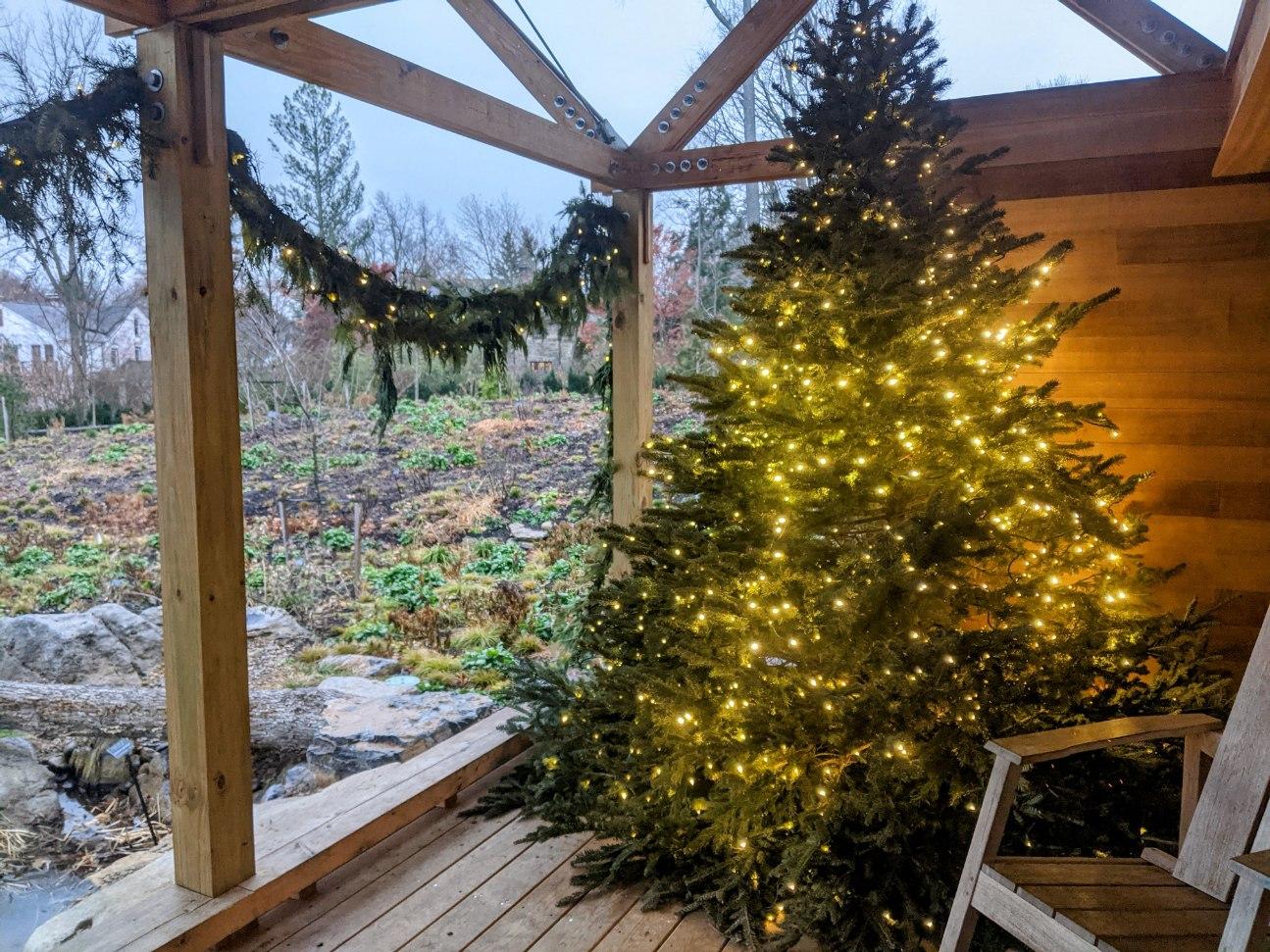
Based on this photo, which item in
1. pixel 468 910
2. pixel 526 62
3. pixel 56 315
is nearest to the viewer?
pixel 468 910

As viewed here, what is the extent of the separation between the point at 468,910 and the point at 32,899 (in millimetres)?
1497

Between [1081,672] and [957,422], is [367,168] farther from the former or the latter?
[1081,672]

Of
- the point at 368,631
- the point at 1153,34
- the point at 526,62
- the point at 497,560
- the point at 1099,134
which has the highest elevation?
the point at 526,62

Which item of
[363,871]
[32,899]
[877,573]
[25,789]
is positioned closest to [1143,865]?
Result: [877,573]

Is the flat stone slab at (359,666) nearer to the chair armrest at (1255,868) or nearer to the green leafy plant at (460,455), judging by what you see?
the green leafy plant at (460,455)

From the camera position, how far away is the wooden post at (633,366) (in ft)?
11.7

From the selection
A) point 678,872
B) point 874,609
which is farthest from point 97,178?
point 678,872

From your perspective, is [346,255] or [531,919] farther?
[346,255]

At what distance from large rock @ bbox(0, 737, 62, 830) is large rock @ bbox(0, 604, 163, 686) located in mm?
395

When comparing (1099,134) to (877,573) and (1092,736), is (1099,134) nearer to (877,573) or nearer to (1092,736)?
(877,573)

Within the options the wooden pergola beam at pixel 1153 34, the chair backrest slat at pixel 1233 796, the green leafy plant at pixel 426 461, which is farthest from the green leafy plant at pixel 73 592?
the wooden pergola beam at pixel 1153 34

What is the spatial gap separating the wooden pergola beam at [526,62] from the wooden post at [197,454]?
1.25 meters

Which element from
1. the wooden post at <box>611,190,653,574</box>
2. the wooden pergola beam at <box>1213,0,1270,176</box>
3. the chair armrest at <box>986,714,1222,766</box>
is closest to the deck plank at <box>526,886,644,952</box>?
the chair armrest at <box>986,714,1222,766</box>

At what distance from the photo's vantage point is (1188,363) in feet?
9.52
